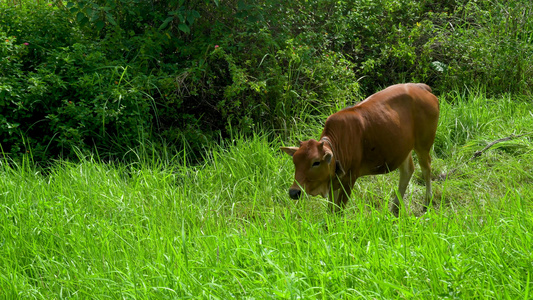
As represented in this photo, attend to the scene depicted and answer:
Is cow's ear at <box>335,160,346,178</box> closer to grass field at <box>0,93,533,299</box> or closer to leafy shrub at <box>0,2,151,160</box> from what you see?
grass field at <box>0,93,533,299</box>

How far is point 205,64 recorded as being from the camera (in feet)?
21.6

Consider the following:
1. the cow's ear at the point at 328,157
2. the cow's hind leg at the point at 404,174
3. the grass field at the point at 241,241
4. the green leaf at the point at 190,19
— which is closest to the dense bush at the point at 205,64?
the green leaf at the point at 190,19

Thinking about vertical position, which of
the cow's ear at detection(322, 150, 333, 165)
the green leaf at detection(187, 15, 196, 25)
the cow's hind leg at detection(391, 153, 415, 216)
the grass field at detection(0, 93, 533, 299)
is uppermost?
the green leaf at detection(187, 15, 196, 25)

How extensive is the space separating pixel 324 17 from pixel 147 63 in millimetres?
2575

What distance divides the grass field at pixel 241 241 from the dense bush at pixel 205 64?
676 mm

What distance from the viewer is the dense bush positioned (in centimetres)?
594

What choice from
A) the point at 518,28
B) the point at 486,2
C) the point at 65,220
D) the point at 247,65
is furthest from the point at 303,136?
the point at 486,2

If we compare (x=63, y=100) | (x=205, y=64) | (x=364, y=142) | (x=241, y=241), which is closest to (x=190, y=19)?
(x=205, y=64)

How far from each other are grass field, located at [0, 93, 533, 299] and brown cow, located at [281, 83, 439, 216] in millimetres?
264

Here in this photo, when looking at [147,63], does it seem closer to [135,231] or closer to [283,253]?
[135,231]

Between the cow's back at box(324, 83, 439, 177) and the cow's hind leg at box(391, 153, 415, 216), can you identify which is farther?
the cow's hind leg at box(391, 153, 415, 216)

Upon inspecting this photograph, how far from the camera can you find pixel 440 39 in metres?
8.36

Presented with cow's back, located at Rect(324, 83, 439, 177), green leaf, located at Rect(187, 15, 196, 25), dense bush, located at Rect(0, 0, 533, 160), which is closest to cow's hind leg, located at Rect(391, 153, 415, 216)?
cow's back, located at Rect(324, 83, 439, 177)

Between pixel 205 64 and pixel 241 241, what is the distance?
3387mm
